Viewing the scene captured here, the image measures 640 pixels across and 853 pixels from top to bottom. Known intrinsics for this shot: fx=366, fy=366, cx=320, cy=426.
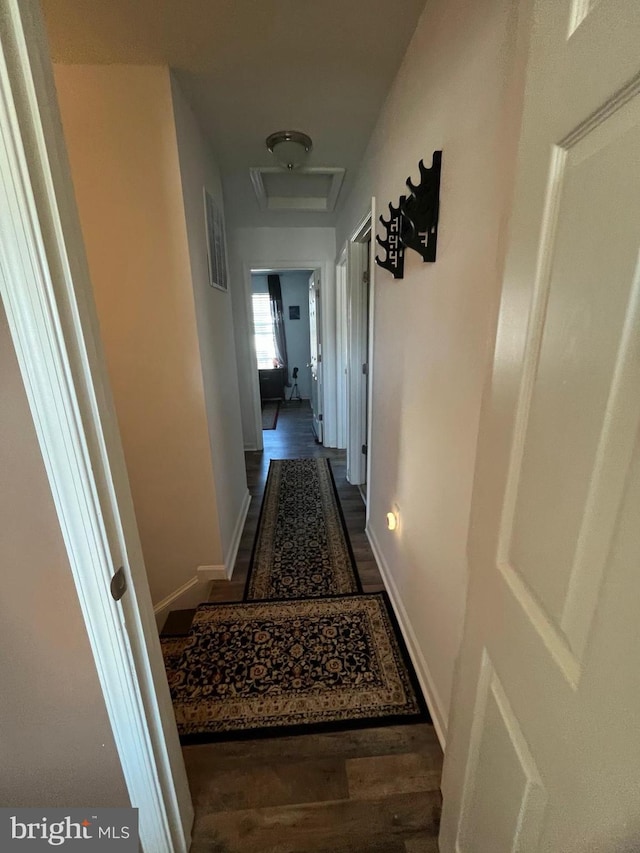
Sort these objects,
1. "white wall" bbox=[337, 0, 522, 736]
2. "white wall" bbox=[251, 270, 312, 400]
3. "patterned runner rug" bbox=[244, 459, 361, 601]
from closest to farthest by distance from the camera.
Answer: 1. "white wall" bbox=[337, 0, 522, 736]
2. "patterned runner rug" bbox=[244, 459, 361, 601]
3. "white wall" bbox=[251, 270, 312, 400]

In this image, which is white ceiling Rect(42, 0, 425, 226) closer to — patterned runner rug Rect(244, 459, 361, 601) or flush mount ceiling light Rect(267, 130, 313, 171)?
flush mount ceiling light Rect(267, 130, 313, 171)

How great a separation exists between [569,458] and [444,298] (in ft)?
2.66

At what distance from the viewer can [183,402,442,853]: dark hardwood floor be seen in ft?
3.59

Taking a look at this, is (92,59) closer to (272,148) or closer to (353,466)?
(272,148)

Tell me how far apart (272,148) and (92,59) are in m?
0.93

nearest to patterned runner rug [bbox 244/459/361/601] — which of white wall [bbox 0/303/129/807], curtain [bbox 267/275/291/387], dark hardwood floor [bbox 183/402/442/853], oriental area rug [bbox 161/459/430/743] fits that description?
oriental area rug [bbox 161/459/430/743]

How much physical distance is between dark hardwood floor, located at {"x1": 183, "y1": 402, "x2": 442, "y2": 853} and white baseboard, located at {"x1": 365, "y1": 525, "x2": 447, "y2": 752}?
6 centimetres

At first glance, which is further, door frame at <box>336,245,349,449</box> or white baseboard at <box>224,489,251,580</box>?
door frame at <box>336,245,349,449</box>

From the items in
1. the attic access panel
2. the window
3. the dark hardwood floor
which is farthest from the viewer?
the window

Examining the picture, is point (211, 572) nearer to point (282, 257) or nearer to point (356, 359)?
point (356, 359)

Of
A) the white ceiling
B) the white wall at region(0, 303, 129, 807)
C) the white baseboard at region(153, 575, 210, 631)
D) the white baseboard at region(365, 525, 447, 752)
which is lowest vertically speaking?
the white baseboard at region(153, 575, 210, 631)

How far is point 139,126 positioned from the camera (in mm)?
1562

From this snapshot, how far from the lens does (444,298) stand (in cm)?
117

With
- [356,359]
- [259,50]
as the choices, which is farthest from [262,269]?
[259,50]
